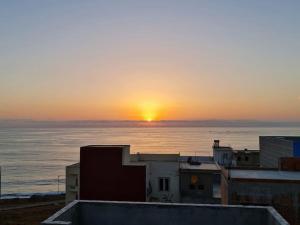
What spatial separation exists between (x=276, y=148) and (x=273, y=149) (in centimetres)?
72

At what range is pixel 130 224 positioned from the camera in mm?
9414

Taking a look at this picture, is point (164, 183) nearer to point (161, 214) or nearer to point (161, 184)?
point (161, 184)

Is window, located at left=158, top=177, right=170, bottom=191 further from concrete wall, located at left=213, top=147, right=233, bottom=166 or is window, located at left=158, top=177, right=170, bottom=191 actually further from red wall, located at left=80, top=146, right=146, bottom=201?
concrete wall, located at left=213, top=147, right=233, bottom=166

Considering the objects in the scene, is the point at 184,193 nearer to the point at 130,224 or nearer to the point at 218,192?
the point at 218,192

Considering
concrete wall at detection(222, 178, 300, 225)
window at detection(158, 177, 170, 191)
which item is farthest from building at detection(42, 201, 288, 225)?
window at detection(158, 177, 170, 191)

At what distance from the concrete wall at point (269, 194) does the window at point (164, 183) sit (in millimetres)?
13187

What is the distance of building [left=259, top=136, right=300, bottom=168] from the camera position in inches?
941

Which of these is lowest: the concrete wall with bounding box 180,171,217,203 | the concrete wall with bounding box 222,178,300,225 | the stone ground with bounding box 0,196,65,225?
the stone ground with bounding box 0,196,65,225

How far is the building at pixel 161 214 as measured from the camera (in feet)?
29.5

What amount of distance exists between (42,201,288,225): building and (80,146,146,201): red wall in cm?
1245

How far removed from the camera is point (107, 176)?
22.3 m

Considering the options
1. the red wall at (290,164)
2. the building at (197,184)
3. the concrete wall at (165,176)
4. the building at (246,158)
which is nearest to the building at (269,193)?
the red wall at (290,164)

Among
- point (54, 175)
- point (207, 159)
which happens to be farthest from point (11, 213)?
point (54, 175)

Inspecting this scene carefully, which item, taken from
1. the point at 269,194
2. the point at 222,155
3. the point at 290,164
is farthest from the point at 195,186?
the point at 269,194
